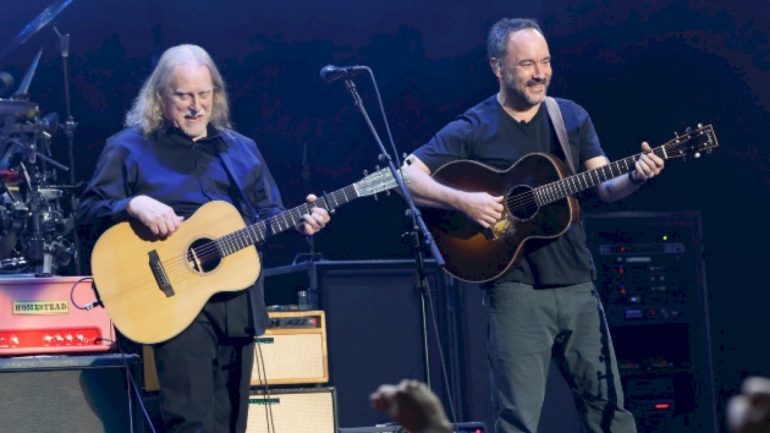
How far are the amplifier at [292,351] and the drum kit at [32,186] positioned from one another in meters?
1.07

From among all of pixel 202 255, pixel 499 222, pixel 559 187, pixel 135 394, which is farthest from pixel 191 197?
pixel 559 187

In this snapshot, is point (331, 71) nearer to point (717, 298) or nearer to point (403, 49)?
point (403, 49)

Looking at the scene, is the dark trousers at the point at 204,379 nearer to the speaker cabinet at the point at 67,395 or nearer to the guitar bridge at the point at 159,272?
the guitar bridge at the point at 159,272

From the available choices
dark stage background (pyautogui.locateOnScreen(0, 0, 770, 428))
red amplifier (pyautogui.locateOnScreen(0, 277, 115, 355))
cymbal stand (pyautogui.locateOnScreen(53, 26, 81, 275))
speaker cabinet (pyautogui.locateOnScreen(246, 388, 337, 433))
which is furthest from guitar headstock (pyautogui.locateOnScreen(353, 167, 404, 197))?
dark stage background (pyautogui.locateOnScreen(0, 0, 770, 428))

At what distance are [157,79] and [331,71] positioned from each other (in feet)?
2.30

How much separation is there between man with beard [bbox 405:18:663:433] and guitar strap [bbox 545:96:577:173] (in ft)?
0.04

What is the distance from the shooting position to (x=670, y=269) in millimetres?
6254

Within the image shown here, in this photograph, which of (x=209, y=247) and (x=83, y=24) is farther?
(x=83, y=24)

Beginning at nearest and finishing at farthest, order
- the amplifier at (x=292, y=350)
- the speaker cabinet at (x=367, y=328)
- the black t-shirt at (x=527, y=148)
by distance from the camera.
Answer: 1. the black t-shirt at (x=527, y=148)
2. the amplifier at (x=292, y=350)
3. the speaker cabinet at (x=367, y=328)

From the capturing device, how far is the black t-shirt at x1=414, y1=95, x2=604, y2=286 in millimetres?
4215

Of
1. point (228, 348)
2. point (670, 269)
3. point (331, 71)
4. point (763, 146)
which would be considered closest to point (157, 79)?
point (331, 71)

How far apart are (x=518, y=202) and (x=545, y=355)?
64 cm

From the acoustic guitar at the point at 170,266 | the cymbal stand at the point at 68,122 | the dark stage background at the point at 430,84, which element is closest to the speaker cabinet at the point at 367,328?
the dark stage background at the point at 430,84

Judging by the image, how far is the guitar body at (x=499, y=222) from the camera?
430cm
